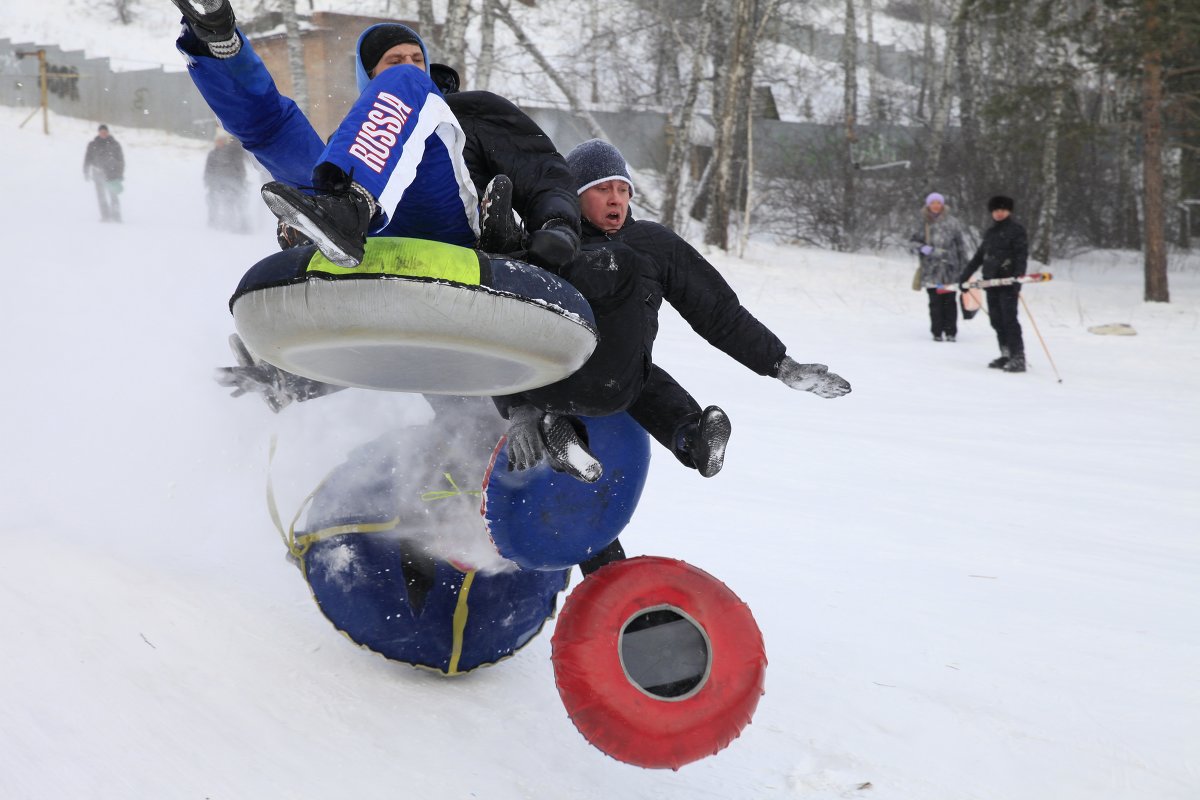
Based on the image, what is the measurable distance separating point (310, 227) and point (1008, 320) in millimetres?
8533

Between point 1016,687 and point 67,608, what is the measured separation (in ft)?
9.19

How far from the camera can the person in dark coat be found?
2.73 m

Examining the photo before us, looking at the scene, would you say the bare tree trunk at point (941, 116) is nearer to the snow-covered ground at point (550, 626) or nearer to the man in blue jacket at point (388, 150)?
the snow-covered ground at point (550, 626)

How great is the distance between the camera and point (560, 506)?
8.43 ft

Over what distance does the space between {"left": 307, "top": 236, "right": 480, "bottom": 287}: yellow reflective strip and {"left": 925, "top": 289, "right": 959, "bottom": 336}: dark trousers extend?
9562mm

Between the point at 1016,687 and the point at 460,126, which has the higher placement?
the point at 460,126

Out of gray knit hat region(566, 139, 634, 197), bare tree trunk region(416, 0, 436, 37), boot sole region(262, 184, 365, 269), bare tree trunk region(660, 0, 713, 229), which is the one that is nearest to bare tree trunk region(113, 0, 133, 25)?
bare tree trunk region(660, 0, 713, 229)

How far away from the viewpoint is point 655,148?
79.9 ft

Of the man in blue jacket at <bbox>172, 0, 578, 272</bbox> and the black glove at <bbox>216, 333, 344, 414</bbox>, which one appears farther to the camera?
→ the black glove at <bbox>216, 333, 344, 414</bbox>

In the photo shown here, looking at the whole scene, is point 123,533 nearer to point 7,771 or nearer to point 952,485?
point 7,771

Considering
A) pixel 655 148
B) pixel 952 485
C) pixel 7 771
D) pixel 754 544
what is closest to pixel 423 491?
pixel 7 771

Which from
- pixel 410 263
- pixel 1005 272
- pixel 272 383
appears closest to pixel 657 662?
pixel 410 263

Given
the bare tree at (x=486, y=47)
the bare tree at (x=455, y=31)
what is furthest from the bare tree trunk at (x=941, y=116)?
the bare tree at (x=455, y=31)

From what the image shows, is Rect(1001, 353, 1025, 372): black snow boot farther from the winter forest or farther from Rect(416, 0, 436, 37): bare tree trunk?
Rect(416, 0, 436, 37): bare tree trunk
